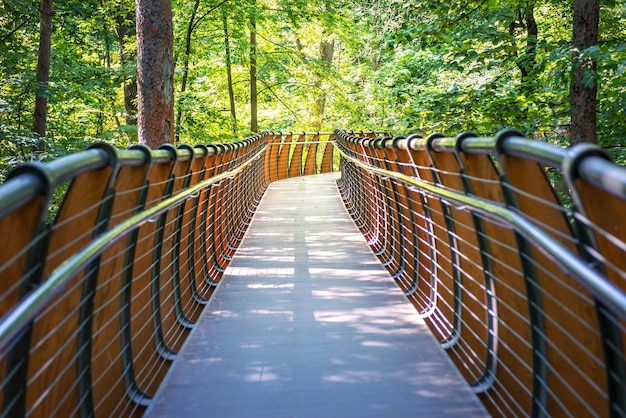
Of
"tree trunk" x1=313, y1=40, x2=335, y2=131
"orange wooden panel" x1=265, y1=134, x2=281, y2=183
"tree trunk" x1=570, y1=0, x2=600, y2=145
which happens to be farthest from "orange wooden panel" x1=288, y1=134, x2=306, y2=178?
"tree trunk" x1=570, y1=0, x2=600, y2=145

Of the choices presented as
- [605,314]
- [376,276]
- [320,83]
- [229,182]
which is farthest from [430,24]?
[320,83]

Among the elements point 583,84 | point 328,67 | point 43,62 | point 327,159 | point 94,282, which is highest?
point 328,67

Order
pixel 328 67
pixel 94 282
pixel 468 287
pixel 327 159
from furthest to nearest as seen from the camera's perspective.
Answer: pixel 328 67, pixel 327 159, pixel 468 287, pixel 94 282

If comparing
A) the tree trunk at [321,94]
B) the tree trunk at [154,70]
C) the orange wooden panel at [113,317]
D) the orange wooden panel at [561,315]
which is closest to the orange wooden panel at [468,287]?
the orange wooden panel at [561,315]

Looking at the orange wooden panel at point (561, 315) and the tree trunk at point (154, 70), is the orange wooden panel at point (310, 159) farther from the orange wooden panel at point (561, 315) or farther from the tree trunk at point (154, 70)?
the orange wooden panel at point (561, 315)

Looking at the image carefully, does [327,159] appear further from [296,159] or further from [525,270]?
[525,270]

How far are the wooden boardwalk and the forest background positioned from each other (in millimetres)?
4305

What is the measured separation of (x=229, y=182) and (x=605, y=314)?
6.93 metres

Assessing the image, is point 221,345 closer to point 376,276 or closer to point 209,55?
point 376,276

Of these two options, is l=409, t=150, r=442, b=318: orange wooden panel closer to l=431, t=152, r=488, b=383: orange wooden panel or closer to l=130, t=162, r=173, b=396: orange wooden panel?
l=431, t=152, r=488, b=383: orange wooden panel

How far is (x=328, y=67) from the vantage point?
26578 mm

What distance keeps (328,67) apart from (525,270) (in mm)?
24267

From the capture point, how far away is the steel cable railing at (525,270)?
6.70ft

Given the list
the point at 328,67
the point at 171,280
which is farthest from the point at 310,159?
the point at 171,280
